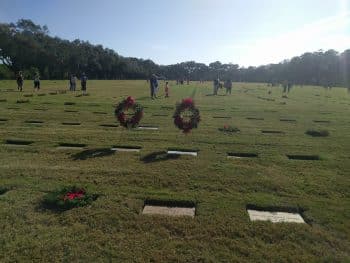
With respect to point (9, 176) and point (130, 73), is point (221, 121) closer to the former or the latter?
point (9, 176)

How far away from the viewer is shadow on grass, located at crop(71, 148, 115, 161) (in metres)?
10.2

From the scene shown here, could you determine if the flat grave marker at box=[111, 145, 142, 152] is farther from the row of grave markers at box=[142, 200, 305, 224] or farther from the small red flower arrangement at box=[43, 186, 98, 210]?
the row of grave markers at box=[142, 200, 305, 224]

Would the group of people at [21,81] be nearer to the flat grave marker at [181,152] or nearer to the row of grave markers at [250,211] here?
the flat grave marker at [181,152]

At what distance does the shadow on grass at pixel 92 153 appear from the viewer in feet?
33.5

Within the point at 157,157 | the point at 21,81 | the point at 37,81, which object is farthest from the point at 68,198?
the point at 37,81

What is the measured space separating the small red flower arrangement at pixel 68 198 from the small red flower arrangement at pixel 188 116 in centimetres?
638

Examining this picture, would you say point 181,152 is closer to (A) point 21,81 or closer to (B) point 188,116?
(B) point 188,116

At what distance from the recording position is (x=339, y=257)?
5176 mm

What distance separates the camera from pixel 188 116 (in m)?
13.4

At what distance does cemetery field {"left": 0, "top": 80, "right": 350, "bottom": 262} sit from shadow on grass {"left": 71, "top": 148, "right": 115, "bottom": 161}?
0.03m

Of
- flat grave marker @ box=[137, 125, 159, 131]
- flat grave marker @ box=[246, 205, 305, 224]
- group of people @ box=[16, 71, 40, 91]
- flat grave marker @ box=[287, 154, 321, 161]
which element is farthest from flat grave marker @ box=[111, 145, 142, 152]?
group of people @ box=[16, 71, 40, 91]

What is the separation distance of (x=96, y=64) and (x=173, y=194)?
120718 mm

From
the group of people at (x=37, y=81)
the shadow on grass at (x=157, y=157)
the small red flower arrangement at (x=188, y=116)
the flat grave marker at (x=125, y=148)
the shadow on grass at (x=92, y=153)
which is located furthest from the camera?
the group of people at (x=37, y=81)

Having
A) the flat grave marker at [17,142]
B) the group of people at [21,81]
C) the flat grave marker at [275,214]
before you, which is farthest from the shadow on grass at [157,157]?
the group of people at [21,81]
